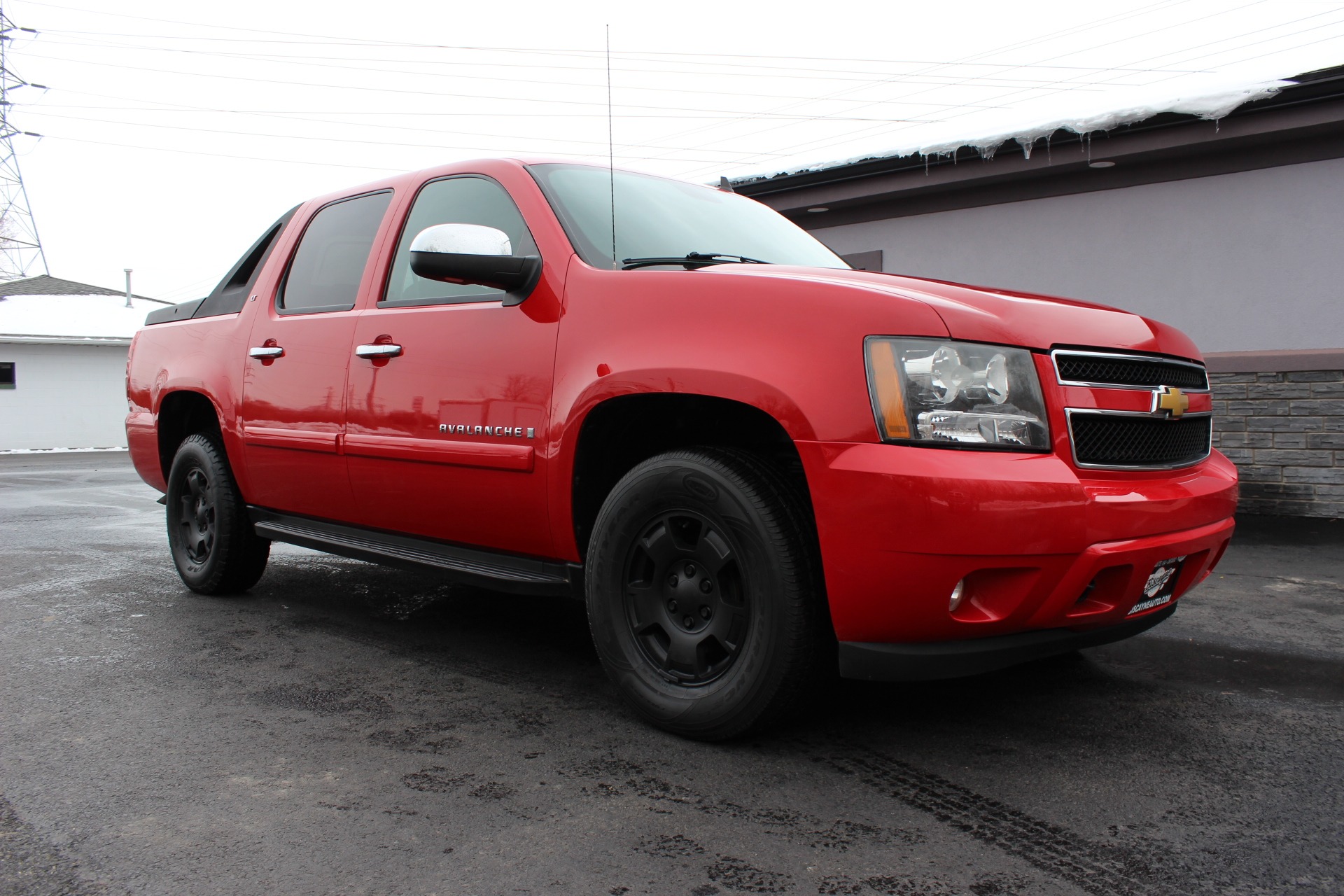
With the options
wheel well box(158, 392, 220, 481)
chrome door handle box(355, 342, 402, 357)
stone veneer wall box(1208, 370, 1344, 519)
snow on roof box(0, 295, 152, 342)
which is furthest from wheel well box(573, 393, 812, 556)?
snow on roof box(0, 295, 152, 342)

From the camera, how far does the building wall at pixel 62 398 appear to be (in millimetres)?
30062

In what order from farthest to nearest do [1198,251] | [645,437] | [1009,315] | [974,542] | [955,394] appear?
[1198,251]
[645,437]
[1009,315]
[955,394]
[974,542]

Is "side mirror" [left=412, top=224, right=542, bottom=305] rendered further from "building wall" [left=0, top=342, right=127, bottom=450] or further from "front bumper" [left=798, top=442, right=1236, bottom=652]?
"building wall" [left=0, top=342, right=127, bottom=450]

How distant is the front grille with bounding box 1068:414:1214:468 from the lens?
2678mm

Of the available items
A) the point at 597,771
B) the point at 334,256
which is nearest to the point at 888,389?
the point at 597,771

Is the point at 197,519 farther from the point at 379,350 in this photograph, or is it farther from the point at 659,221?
the point at 659,221

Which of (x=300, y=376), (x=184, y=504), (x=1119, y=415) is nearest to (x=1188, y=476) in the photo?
(x=1119, y=415)

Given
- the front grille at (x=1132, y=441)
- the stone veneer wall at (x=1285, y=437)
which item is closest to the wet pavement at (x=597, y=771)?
the front grille at (x=1132, y=441)

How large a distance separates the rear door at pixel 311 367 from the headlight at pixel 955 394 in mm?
Result: 2309

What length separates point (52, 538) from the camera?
7.52 m

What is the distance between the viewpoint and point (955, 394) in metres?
2.59

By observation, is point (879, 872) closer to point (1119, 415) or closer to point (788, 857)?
point (788, 857)

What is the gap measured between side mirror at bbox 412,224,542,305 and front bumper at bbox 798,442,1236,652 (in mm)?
1223

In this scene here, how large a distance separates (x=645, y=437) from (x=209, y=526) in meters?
2.82
